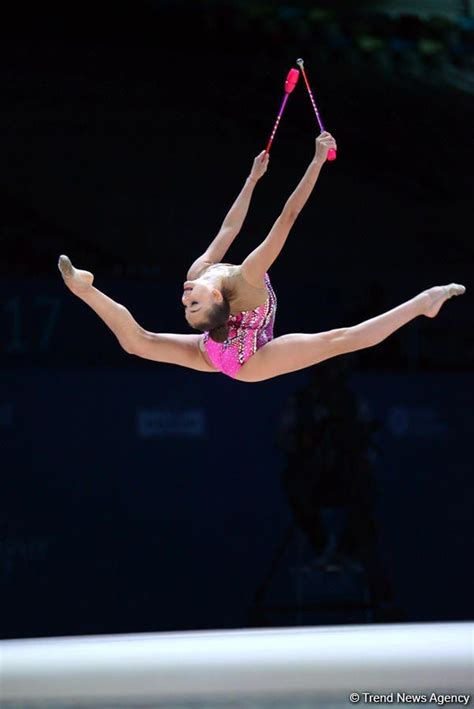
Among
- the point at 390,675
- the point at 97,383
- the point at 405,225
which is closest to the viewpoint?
the point at 390,675

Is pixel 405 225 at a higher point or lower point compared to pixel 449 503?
higher

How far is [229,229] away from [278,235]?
0.47 metres

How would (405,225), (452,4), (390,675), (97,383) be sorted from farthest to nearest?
(452,4) → (405,225) → (97,383) → (390,675)

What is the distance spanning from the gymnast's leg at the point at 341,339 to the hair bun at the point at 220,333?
120mm

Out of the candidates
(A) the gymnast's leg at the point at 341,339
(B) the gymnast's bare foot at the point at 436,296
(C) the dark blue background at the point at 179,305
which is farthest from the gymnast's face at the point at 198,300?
(C) the dark blue background at the point at 179,305

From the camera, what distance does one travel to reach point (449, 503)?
20.6 feet

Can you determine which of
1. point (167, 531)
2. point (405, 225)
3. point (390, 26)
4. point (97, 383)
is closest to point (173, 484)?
point (167, 531)

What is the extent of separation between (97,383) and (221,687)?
4138mm

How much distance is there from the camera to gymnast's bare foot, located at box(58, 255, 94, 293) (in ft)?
10.9

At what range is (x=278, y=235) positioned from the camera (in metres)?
3.54

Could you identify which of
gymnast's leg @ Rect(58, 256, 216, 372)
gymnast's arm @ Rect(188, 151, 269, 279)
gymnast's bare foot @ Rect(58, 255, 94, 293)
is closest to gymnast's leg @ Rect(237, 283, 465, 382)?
gymnast's leg @ Rect(58, 256, 216, 372)

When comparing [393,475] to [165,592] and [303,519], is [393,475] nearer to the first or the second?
[303,519]

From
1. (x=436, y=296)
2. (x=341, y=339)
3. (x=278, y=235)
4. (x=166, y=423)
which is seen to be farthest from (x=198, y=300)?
(x=166, y=423)

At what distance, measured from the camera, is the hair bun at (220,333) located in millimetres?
3611
